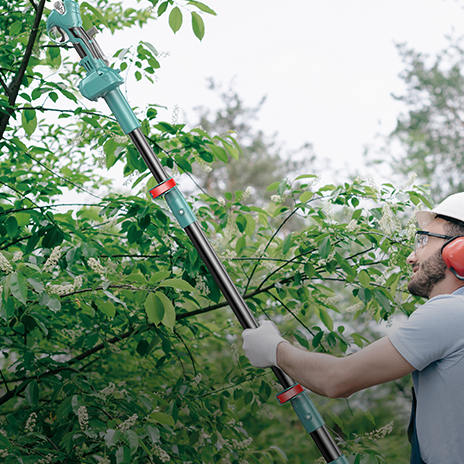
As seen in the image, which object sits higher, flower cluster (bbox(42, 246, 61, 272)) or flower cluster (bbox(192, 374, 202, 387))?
flower cluster (bbox(42, 246, 61, 272))

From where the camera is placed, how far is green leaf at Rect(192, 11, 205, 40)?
2096 mm

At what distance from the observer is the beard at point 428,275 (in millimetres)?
1742

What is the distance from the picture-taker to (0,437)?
1.74 metres

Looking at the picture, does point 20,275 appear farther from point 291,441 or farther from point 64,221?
point 291,441

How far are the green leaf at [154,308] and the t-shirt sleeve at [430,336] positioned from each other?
0.82m

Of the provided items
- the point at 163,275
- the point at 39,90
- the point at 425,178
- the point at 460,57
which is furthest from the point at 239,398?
the point at 460,57

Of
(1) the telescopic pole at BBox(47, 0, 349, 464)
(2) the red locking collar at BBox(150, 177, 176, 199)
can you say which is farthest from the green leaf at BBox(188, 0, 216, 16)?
(2) the red locking collar at BBox(150, 177, 176, 199)

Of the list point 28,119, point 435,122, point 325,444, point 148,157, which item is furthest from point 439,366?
point 435,122

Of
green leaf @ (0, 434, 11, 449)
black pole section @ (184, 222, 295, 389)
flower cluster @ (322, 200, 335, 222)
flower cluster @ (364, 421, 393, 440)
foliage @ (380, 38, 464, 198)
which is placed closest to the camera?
green leaf @ (0, 434, 11, 449)

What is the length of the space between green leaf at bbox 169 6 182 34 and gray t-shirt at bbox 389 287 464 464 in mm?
1600

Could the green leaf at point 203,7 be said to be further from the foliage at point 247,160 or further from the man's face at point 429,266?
the foliage at point 247,160

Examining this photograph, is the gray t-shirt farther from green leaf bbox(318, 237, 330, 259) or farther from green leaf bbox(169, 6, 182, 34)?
green leaf bbox(169, 6, 182, 34)

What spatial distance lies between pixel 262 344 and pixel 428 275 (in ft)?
2.33

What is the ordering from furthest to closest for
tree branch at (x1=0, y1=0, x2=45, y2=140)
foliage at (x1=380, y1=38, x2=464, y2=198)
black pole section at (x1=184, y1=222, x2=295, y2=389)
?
foliage at (x1=380, y1=38, x2=464, y2=198), tree branch at (x1=0, y1=0, x2=45, y2=140), black pole section at (x1=184, y1=222, x2=295, y2=389)
